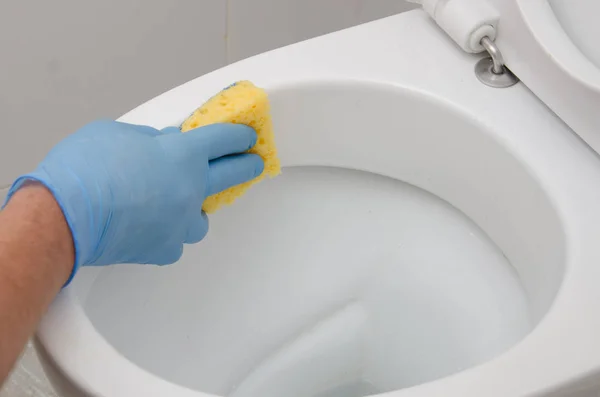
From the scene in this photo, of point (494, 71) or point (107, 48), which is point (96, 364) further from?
point (107, 48)

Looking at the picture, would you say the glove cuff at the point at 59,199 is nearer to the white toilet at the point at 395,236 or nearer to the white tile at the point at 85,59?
the white toilet at the point at 395,236

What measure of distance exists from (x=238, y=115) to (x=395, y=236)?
25cm

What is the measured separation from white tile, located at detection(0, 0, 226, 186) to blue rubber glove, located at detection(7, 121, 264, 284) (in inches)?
14.0

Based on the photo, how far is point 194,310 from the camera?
66 cm

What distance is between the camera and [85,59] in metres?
0.87

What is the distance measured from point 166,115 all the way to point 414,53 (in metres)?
0.24

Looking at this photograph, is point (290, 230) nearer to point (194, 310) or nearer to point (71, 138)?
point (194, 310)

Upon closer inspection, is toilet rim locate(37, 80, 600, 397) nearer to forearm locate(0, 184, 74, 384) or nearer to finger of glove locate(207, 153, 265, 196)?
forearm locate(0, 184, 74, 384)

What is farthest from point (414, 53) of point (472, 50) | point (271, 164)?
point (271, 164)

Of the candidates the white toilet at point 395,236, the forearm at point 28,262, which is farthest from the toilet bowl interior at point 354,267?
the forearm at point 28,262

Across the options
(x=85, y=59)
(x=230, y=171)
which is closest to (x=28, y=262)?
(x=230, y=171)

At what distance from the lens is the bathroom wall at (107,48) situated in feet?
2.73

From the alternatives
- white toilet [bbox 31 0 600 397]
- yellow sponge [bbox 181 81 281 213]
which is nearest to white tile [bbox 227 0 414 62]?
white toilet [bbox 31 0 600 397]

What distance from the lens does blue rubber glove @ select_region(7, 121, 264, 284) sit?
0.46 metres
